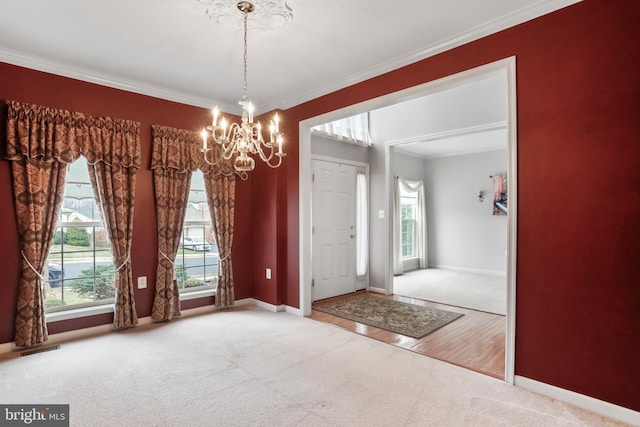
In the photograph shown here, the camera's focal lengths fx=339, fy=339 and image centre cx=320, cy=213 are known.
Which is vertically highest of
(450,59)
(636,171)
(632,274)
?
(450,59)

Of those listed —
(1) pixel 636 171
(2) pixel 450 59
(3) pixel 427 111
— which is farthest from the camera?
(3) pixel 427 111

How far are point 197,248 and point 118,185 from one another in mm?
1296

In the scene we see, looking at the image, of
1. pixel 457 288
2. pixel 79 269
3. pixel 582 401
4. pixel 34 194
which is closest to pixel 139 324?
pixel 79 269

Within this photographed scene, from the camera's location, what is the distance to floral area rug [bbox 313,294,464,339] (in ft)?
13.0

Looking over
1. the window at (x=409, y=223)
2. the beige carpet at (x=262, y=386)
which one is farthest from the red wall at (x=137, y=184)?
the window at (x=409, y=223)

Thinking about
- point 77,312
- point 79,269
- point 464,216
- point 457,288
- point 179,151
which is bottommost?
point 457,288

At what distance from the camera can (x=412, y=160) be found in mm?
8156

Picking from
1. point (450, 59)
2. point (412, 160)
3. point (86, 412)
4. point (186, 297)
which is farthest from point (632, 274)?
point (412, 160)

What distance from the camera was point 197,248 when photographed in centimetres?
461

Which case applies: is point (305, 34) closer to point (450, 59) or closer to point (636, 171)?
point (450, 59)

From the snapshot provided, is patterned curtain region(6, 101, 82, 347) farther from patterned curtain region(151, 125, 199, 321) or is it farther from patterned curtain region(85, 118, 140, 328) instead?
patterned curtain region(151, 125, 199, 321)

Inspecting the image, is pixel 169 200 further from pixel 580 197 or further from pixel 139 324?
pixel 580 197

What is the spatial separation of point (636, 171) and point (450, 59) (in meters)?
1.63

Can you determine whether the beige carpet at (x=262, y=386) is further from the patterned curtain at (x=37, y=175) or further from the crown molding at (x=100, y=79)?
the crown molding at (x=100, y=79)
